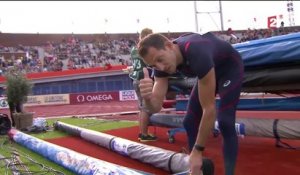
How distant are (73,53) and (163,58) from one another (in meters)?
37.1

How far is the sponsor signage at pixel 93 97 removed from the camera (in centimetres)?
2936

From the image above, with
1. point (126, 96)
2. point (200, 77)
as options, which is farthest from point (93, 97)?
point (200, 77)

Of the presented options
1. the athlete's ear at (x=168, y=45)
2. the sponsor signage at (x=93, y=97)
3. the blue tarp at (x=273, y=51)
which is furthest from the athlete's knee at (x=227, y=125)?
the sponsor signage at (x=93, y=97)

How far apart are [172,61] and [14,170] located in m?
3.02

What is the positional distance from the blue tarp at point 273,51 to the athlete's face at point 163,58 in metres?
1.98

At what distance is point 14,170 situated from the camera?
4969 millimetres

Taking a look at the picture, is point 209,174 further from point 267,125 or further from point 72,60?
point 72,60

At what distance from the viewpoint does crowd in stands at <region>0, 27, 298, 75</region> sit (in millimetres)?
34656

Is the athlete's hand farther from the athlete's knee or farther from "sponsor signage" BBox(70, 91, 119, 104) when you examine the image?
"sponsor signage" BBox(70, 91, 119, 104)

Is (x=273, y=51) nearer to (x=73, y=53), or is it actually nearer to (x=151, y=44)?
(x=151, y=44)

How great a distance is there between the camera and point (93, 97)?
29.6 metres

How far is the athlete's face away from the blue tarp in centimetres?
198

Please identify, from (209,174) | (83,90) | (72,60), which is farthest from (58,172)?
(72,60)

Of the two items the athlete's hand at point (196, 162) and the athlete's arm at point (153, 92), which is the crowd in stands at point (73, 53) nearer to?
the athlete's arm at point (153, 92)
